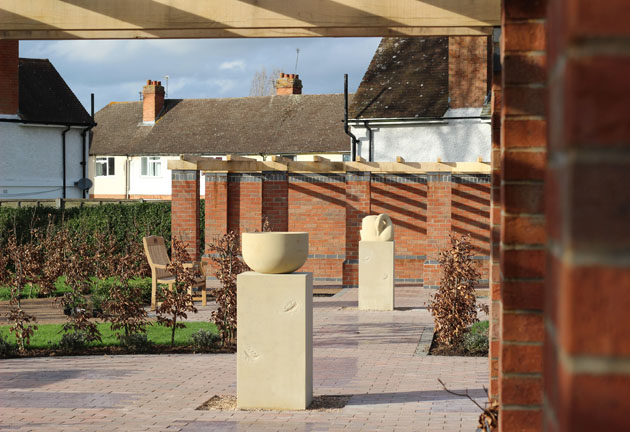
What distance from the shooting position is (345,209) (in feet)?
65.9

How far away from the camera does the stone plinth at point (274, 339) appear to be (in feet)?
22.6

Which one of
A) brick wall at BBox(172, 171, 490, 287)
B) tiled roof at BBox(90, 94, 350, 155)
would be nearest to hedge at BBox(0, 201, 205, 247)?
brick wall at BBox(172, 171, 490, 287)

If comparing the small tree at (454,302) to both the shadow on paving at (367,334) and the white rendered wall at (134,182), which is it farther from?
the white rendered wall at (134,182)

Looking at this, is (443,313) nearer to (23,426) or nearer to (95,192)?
(23,426)

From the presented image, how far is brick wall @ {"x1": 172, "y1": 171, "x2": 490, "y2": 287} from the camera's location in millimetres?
19453

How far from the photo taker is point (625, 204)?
752 mm

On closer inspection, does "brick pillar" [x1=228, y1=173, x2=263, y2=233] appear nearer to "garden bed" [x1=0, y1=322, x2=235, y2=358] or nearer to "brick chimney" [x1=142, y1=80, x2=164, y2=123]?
"garden bed" [x1=0, y1=322, x2=235, y2=358]

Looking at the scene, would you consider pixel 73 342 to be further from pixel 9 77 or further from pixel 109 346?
pixel 9 77

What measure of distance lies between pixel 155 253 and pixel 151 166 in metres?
31.7

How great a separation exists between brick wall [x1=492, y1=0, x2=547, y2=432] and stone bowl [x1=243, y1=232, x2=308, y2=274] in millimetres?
4222

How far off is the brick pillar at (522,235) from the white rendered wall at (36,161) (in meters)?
34.1

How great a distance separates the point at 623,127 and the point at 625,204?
0.23 feet

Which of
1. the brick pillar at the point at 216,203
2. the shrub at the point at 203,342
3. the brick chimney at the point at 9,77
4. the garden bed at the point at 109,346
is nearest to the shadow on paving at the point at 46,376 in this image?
the garden bed at the point at 109,346

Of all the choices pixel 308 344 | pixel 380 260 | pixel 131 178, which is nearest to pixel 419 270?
pixel 380 260
